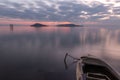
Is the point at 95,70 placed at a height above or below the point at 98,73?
above

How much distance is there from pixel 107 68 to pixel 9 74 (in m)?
13.3

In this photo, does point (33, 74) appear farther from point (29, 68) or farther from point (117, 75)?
point (117, 75)

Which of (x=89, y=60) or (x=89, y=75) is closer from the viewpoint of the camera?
(x=89, y=75)

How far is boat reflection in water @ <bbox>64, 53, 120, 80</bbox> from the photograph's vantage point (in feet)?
34.2

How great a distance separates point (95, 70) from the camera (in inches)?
462

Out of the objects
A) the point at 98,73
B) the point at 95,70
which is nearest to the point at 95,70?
the point at 95,70

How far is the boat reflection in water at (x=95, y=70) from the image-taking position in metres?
10.4

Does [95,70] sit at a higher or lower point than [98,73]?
higher

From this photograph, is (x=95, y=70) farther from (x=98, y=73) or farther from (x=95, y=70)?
(x=98, y=73)

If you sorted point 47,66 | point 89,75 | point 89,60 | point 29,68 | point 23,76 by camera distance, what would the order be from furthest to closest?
1. point 47,66
2. point 29,68
3. point 23,76
4. point 89,60
5. point 89,75

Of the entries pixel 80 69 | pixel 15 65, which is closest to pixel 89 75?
pixel 80 69

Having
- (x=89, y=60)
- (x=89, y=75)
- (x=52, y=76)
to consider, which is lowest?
(x=52, y=76)

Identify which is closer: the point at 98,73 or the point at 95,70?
the point at 98,73

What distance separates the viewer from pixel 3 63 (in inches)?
928
